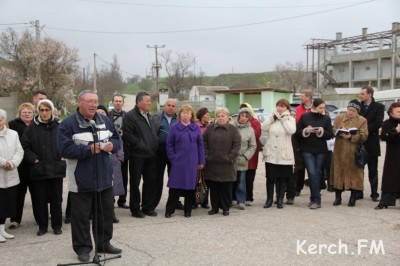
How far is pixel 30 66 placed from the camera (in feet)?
113

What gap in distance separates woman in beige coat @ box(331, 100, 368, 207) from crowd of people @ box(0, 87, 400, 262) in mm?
18

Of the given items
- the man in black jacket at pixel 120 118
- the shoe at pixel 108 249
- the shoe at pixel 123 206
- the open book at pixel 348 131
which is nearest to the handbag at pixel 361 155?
the open book at pixel 348 131

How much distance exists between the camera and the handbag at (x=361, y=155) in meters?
7.62

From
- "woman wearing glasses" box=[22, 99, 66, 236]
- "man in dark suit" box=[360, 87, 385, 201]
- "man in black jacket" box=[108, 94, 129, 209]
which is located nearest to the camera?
"woman wearing glasses" box=[22, 99, 66, 236]

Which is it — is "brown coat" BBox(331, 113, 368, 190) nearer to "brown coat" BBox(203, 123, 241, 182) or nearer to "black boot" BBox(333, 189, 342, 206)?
"black boot" BBox(333, 189, 342, 206)

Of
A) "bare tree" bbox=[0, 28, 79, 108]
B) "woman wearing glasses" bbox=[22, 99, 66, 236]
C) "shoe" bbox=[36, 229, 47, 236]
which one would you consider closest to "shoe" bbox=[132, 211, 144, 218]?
"woman wearing glasses" bbox=[22, 99, 66, 236]

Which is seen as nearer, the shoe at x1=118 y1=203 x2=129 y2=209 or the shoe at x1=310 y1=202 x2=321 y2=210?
the shoe at x1=310 y1=202 x2=321 y2=210

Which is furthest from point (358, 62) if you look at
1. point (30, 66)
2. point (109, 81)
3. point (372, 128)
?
point (372, 128)

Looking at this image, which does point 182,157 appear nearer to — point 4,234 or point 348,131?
point 4,234

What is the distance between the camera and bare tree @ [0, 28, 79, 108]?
3394 centimetres

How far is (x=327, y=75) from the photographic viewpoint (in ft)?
233

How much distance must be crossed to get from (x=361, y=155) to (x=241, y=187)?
2159mm

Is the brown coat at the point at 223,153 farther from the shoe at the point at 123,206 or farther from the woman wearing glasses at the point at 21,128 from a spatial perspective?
the woman wearing glasses at the point at 21,128

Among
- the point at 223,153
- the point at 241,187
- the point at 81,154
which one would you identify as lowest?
the point at 241,187
